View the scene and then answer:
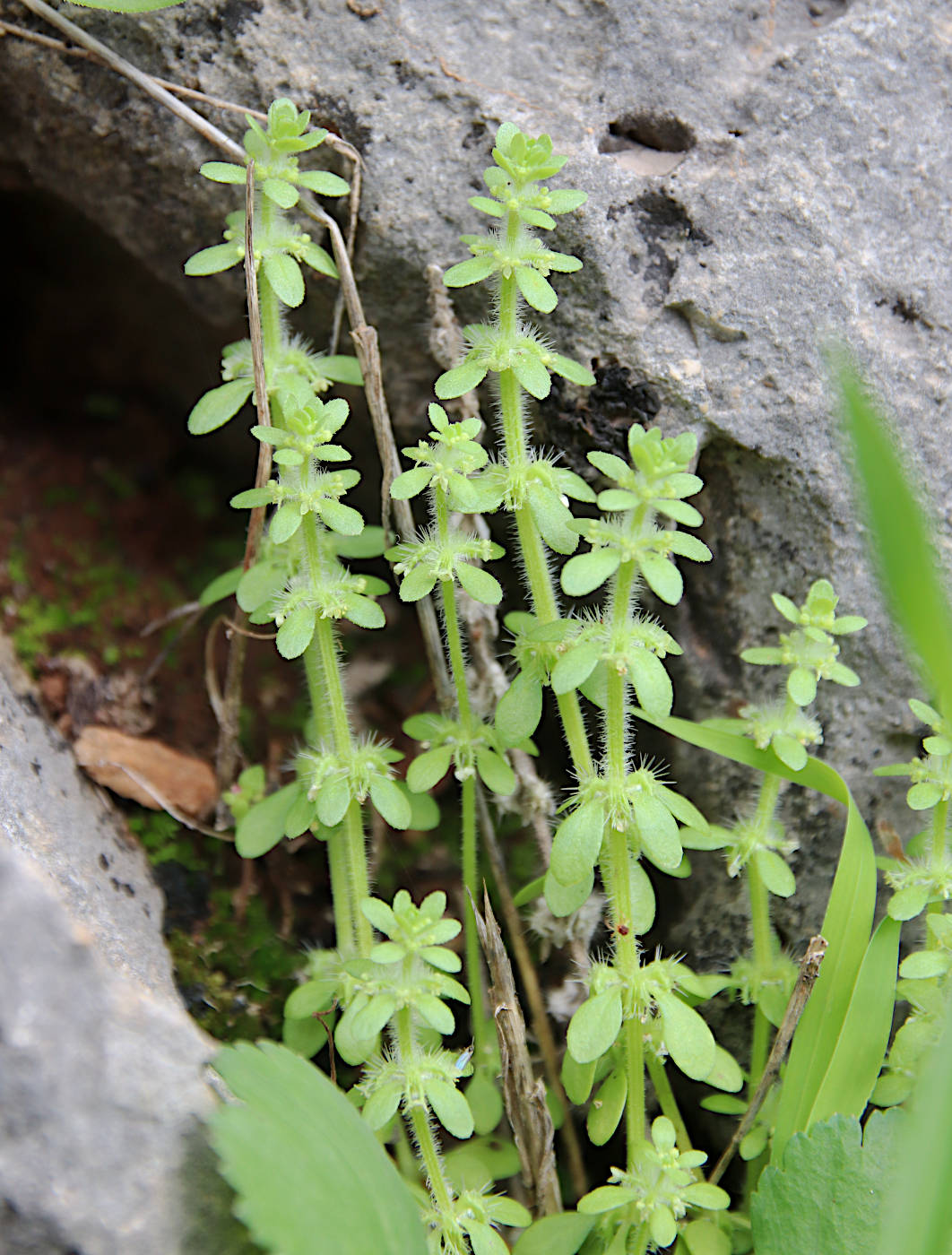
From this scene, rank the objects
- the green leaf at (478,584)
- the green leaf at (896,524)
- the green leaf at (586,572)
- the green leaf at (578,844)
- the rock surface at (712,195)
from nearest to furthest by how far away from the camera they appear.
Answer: the green leaf at (896,524), the green leaf at (586,572), the green leaf at (578,844), the green leaf at (478,584), the rock surface at (712,195)

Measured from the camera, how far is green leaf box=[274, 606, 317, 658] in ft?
6.53

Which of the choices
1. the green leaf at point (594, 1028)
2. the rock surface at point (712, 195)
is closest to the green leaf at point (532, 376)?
the rock surface at point (712, 195)

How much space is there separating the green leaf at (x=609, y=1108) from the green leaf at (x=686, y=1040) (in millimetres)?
213

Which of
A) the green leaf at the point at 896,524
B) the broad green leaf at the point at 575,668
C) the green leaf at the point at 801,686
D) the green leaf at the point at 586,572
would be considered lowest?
the green leaf at the point at 896,524

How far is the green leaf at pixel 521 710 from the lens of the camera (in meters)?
2.08

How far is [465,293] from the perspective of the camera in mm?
2553

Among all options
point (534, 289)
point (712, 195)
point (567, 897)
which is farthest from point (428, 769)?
point (712, 195)

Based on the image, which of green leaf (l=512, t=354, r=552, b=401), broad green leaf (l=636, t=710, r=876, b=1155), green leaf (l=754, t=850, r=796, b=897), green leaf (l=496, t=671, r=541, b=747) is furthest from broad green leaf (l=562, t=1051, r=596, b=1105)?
green leaf (l=512, t=354, r=552, b=401)

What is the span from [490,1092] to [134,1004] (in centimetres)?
99

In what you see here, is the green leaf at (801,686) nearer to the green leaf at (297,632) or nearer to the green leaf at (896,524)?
the green leaf at (297,632)

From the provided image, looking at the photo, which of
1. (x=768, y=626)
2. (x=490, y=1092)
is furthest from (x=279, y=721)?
(x=768, y=626)

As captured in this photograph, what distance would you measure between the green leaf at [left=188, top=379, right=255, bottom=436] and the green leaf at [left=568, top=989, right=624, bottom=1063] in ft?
4.59

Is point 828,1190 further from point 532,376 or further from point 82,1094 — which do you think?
point 532,376

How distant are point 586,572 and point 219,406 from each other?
3.09 feet
